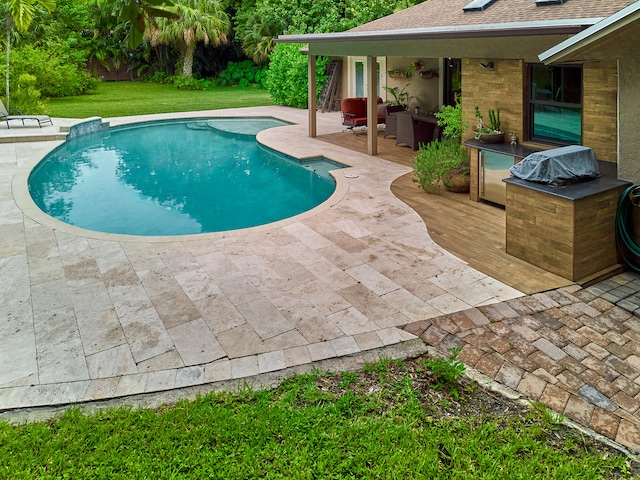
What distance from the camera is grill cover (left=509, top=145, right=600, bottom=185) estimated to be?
7.02m

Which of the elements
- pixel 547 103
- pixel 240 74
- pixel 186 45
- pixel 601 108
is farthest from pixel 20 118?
pixel 240 74

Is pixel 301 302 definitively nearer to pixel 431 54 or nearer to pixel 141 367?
pixel 141 367

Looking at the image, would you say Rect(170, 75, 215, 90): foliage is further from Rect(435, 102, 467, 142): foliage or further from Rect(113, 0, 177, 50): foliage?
Rect(113, 0, 177, 50): foliage

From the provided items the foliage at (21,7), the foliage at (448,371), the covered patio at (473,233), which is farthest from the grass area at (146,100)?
the foliage at (448,371)

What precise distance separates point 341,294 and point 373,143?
27.1 feet

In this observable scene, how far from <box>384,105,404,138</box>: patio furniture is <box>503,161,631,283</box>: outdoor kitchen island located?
8.88 metres

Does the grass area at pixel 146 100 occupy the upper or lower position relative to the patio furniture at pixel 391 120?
upper

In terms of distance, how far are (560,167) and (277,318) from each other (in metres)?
3.81

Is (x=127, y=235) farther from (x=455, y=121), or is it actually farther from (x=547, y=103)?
(x=547, y=103)

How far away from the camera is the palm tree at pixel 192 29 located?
102ft

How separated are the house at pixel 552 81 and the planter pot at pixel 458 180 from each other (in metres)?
0.39

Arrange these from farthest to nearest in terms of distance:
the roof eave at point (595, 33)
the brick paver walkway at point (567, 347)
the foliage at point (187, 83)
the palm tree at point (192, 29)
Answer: the foliage at point (187, 83)
the palm tree at point (192, 29)
the roof eave at point (595, 33)
the brick paver walkway at point (567, 347)

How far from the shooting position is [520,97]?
9.46 metres

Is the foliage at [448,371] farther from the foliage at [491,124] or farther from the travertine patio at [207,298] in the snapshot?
the foliage at [491,124]
